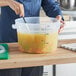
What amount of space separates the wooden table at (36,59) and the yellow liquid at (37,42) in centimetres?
4

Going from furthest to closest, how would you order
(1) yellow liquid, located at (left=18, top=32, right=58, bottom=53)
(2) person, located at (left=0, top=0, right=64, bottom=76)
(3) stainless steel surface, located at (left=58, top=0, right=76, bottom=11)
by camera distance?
(3) stainless steel surface, located at (left=58, top=0, right=76, bottom=11) → (2) person, located at (left=0, top=0, right=64, bottom=76) → (1) yellow liquid, located at (left=18, top=32, right=58, bottom=53)

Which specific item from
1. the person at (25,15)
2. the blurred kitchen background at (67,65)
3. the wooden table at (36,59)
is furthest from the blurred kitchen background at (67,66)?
the wooden table at (36,59)

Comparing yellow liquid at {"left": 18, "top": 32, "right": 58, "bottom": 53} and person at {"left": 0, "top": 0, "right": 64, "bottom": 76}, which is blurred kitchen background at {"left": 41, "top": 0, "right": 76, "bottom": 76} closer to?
person at {"left": 0, "top": 0, "right": 64, "bottom": 76}

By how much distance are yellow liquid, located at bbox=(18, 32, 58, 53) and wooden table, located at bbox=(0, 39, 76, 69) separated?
0.04 m

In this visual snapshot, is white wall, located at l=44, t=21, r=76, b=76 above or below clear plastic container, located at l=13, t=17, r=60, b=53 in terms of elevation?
below

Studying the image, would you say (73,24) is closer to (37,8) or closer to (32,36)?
(37,8)

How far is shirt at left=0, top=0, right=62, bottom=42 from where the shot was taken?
1.52 metres

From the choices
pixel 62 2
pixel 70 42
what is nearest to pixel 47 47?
pixel 70 42

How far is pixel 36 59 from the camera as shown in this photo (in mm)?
1065

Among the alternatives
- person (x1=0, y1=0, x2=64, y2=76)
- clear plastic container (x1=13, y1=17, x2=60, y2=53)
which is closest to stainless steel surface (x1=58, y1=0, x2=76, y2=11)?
person (x1=0, y1=0, x2=64, y2=76)

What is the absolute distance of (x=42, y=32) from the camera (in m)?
1.16

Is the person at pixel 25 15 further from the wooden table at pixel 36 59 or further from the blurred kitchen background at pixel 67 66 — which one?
the blurred kitchen background at pixel 67 66

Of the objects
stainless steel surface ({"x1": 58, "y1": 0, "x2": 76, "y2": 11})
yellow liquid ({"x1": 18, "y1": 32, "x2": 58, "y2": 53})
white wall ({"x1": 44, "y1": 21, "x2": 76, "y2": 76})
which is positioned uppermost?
stainless steel surface ({"x1": 58, "y1": 0, "x2": 76, "y2": 11})

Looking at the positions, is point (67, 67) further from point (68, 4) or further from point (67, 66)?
point (68, 4)
